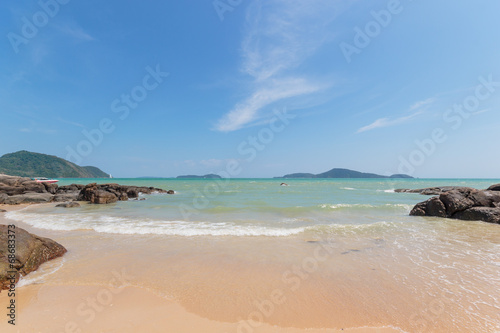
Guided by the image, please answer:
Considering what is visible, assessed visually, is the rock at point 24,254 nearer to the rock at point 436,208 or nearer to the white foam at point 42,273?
the white foam at point 42,273

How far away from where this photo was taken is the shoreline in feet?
11.0

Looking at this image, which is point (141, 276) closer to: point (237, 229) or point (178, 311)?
point (178, 311)

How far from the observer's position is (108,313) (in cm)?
371

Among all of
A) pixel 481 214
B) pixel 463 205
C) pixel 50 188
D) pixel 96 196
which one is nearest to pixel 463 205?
pixel 463 205

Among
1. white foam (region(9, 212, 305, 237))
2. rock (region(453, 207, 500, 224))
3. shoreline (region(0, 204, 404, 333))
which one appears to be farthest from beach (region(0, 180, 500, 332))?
rock (region(453, 207, 500, 224))

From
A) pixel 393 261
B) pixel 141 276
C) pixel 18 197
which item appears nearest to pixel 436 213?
pixel 393 261

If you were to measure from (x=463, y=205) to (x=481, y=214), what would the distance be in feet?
3.60

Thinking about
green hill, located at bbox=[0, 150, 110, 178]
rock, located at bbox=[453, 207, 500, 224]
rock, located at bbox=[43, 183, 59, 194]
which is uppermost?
green hill, located at bbox=[0, 150, 110, 178]

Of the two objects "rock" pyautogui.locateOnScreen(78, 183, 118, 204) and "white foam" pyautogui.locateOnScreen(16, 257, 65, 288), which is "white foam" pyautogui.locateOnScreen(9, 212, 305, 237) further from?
"rock" pyautogui.locateOnScreen(78, 183, 118, 204)

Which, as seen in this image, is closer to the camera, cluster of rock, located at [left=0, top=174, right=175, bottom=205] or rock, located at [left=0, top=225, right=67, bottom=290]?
rock, located at [left=0, top=225, right=67, bottom=290]

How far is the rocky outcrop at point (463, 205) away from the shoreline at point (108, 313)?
1351cm

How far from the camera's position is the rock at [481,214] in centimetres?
1153

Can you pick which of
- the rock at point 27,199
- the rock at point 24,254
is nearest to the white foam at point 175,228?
the rock at point 24,254

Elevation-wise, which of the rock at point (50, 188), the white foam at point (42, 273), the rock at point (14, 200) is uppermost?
the rock at point (50, 188)
